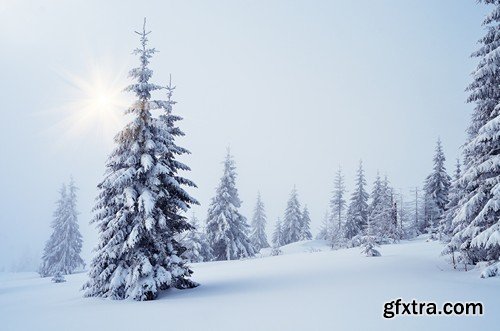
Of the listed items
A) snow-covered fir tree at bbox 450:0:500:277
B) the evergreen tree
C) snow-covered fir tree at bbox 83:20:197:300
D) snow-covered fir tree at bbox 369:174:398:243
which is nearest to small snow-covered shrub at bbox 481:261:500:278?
snow-covered fir tree at bbox 450:0:500:277

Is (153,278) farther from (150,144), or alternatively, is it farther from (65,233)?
(65,233)

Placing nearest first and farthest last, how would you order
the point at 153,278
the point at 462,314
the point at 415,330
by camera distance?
the point at 415,330 < the point at 462,314 < the point at 153,278

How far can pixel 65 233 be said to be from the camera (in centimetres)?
5400

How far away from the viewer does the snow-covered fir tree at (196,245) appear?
40.7 m

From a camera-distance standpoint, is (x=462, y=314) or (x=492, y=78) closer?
(x=462, y=314)

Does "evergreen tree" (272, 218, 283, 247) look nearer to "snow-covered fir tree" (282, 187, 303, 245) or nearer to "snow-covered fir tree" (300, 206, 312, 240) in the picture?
"snow-covered fir tree" (282, 187, 303, 245)

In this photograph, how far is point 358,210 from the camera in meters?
61.1

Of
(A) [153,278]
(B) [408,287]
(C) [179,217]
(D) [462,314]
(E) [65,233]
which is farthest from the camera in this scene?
(E) [65,233]

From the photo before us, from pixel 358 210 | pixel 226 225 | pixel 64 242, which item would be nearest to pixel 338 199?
pixel 358 210

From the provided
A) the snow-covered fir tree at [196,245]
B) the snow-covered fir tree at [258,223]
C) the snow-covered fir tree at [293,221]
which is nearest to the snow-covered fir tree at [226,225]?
the snow-covered fir tree at [196,245]

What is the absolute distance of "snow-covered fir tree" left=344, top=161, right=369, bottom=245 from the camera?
60.3 metres

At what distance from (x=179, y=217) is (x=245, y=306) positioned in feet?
21.8

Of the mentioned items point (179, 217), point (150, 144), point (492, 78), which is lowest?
point (179, 217)

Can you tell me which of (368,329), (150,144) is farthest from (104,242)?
(368,329)
